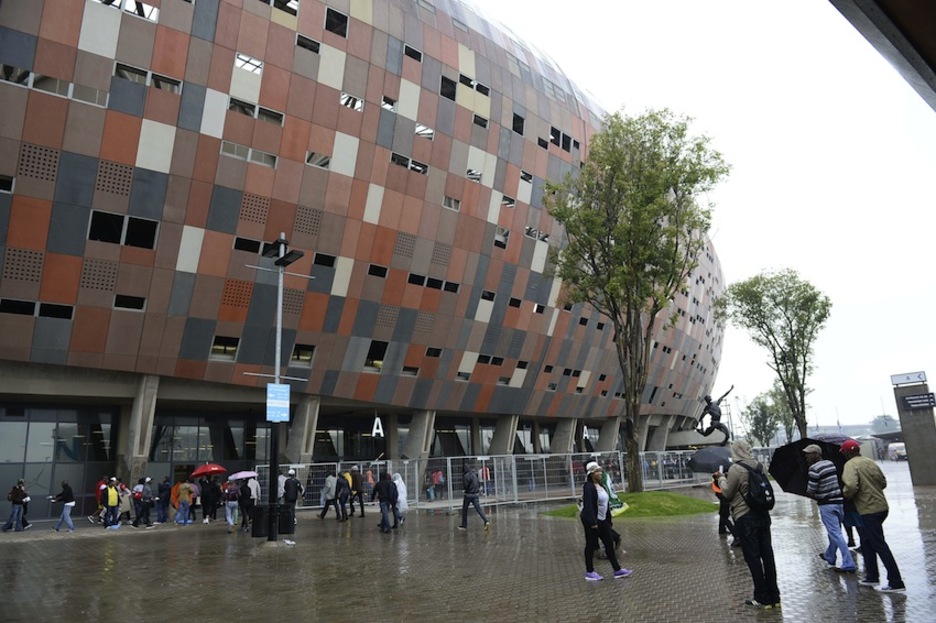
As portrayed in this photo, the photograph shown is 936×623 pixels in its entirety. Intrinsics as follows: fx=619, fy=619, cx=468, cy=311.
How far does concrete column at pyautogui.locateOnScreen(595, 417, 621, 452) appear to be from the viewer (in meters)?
52.8

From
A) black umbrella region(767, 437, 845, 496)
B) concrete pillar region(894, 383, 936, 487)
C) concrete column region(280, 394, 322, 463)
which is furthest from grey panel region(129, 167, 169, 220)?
concrete pillar region(894, 383, 936, 487)

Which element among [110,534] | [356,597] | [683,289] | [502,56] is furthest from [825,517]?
[502,56]

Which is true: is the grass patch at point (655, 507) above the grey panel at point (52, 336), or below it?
below

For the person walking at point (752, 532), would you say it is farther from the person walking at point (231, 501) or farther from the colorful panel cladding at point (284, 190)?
the colorful panel cladding at point (284, 190)

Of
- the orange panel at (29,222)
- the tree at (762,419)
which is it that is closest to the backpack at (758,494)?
the orange panel at (29,222)

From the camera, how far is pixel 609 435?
5294cm

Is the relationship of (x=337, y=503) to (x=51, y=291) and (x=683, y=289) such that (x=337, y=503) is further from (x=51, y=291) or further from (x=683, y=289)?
(x=683, y=289)

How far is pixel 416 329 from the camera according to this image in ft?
108

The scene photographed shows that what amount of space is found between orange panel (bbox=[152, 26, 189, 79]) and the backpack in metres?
24.2

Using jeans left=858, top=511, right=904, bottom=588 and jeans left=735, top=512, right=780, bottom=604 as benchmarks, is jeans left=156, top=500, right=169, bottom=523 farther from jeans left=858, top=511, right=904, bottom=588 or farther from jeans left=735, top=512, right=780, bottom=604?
jeans left=858, top=511, right=904, bottom=588

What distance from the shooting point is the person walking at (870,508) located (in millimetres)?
8148

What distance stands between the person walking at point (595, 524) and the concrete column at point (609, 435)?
43.9 metres

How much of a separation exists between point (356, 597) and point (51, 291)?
2064 centimetres

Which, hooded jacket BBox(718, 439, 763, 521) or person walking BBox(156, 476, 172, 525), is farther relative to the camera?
person walking BBox(156, 476, 172, 525)
